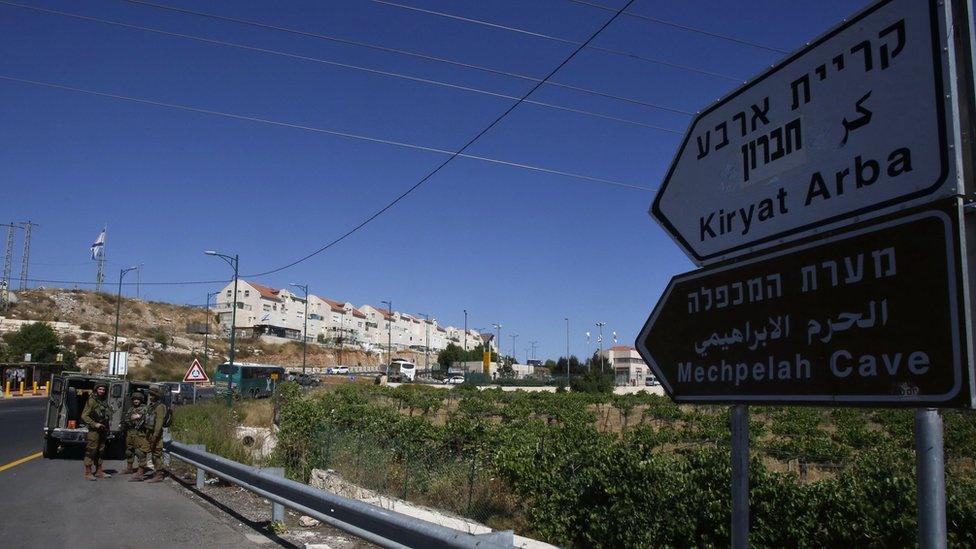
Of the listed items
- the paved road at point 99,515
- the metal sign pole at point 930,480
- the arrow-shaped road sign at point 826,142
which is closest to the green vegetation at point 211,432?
the paved road at point 99,515

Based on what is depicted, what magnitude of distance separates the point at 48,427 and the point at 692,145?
18.3 m

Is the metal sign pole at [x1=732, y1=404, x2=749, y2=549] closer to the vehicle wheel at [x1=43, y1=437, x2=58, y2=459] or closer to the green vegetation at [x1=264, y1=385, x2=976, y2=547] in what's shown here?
the green vegetation at [x1=264, y1=385, x2=976, y2=547]

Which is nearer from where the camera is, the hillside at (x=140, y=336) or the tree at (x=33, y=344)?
the tree at (x=33, y=344)

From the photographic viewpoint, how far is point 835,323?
247cm

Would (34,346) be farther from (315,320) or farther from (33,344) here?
(315,320)

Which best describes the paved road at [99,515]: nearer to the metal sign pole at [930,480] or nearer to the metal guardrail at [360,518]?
the metal guardrail at [360,518]

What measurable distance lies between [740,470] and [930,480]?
90 centimetres

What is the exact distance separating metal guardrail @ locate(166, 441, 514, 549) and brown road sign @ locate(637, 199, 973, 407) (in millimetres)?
2239

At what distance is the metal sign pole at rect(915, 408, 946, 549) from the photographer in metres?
2.10

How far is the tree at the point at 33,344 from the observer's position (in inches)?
2808

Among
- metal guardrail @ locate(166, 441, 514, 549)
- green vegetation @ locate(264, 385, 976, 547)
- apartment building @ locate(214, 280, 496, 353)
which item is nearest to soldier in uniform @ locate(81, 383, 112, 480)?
green vegetation @ locate(264, 385, 976, 547)

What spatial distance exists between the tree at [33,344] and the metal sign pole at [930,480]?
272ft

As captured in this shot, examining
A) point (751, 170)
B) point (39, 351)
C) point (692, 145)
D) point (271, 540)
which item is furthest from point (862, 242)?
point (39, 351)

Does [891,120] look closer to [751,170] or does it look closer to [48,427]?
[751,170]
